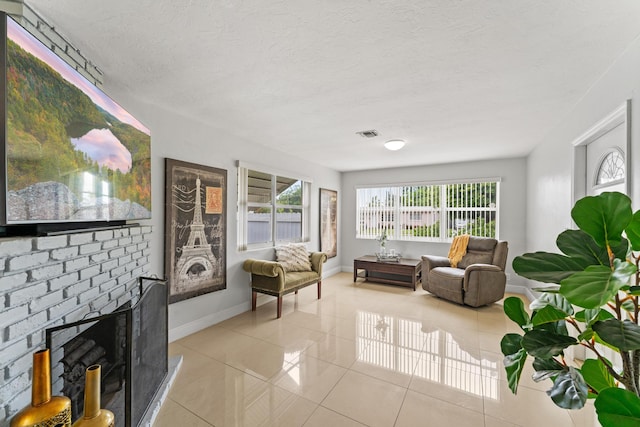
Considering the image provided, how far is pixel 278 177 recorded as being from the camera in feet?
14.5

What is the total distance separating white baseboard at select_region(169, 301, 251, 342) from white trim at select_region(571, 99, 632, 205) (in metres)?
3.86

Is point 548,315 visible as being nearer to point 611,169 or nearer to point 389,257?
point 611,169

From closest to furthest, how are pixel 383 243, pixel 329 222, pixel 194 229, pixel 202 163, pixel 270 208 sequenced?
pixel 194 229, pixel 202 163, pixel 270 208, pixel 383 243, pixel 329 222

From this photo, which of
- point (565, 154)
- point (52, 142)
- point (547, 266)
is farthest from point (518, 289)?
point (52, 142)

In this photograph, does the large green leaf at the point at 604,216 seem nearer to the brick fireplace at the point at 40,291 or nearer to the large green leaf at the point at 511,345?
the large green leaf at the point at 511,345

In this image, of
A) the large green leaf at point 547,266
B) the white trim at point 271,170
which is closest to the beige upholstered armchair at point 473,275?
the white trim at point 271,170

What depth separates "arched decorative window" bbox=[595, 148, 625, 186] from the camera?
1.95m

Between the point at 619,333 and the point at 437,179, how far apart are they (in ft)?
16.2

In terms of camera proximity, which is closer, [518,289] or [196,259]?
[196,259]

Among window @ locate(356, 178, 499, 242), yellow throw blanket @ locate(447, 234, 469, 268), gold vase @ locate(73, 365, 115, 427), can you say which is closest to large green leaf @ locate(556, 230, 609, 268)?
gold vase @ locate(73, 365, 115, 427)

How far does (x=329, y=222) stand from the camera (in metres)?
5.84

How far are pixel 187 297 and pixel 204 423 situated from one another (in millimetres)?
1467

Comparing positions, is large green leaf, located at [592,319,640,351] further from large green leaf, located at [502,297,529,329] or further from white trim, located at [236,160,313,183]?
white trim, located at [236,160,313,183]

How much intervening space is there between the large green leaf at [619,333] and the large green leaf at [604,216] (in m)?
0.25
